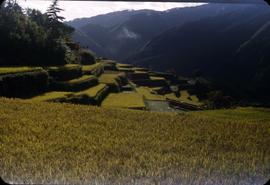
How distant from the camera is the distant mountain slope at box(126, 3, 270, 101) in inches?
293

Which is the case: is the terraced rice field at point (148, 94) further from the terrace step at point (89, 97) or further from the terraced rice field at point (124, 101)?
the terrace step at point (89, 97)

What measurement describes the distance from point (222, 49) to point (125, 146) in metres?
6.96

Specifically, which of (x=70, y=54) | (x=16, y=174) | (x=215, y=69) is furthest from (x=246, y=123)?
(x=16, y=174)

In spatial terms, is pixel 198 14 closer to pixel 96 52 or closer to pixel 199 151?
pixel 96 52

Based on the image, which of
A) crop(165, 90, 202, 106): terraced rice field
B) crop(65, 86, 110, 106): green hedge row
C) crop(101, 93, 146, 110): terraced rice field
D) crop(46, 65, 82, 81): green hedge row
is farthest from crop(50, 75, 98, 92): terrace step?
crop(165, 90, 202, 106): terraced rice field

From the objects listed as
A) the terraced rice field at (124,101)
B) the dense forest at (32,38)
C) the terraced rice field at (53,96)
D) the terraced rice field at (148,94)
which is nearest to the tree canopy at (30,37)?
the dense forest at (32,38)

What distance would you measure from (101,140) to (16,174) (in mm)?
1067

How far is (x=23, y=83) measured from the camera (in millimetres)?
5566

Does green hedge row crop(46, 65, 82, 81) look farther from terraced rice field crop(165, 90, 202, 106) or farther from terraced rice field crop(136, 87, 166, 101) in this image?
terraced rice field crop(165, 90, 202, 106)

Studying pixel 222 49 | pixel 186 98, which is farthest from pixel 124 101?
pixel 222 49

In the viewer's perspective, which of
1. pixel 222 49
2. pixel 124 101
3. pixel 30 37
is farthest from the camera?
pixel 222 49

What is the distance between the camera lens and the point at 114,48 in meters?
8.06

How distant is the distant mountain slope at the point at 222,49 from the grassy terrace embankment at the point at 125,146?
1.08 meters

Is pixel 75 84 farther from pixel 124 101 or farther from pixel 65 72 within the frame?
pixel 124 101
